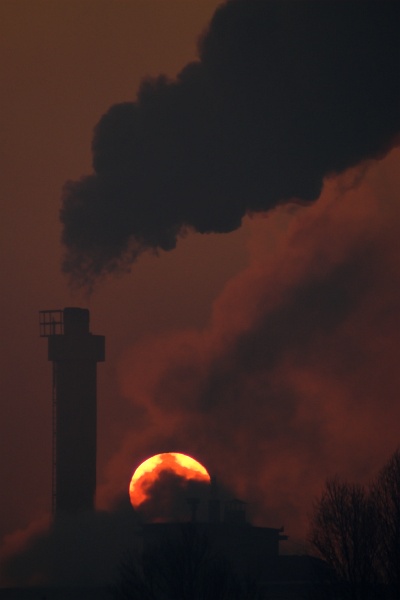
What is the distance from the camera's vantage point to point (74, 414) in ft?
248

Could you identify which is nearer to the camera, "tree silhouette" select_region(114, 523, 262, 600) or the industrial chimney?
"tree silhouette" select_region(114, 523, 262, 600)

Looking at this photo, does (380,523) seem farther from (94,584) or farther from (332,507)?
(94,584)

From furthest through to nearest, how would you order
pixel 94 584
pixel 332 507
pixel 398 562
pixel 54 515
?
pixel 54 515 < pixel 94 584 < pixel 332 507 < pixel 398 562

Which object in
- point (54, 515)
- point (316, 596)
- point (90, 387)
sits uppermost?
point (90, 387)

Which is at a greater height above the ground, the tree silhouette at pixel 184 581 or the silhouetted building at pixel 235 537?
the silhouetted building at pixel 235 537

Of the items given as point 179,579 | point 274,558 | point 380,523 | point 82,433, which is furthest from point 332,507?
point 82,433

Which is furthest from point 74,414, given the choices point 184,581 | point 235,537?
point 184,581

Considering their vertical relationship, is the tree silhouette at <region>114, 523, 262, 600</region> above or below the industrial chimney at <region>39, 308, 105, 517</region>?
below

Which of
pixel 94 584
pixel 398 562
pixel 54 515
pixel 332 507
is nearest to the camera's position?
pixel 398 562

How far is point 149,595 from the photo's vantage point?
50844mm

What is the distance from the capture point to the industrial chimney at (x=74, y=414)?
7538 centimetres

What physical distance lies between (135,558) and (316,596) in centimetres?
2355

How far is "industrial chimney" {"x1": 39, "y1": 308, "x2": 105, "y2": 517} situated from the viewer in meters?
75.4

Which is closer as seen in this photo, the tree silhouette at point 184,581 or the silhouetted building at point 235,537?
the tree silhouette at point 184,581
